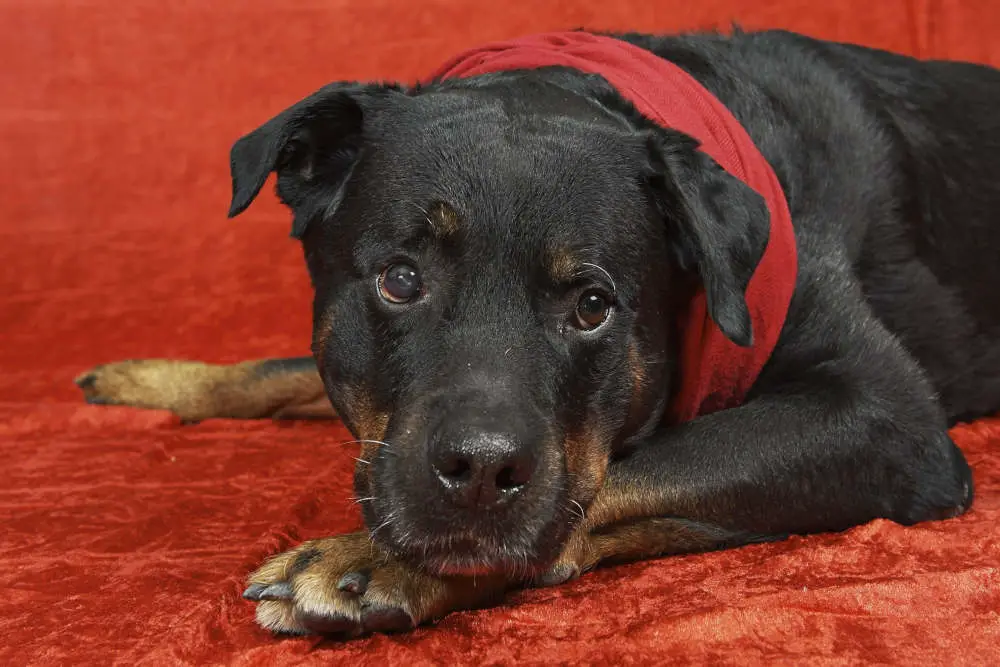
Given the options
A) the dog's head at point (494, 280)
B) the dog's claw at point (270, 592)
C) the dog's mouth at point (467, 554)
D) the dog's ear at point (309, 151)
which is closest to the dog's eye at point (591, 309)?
the dog's head at point (494, 280)

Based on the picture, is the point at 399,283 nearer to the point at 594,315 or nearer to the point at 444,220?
the point at 444,220

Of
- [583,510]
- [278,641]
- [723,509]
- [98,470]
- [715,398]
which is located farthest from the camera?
[98,470]

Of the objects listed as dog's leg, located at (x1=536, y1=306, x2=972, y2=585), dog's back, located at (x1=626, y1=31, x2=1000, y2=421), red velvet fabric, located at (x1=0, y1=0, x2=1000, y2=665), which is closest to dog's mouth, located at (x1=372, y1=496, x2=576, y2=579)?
red velvet fabric, located at (x1=0, y1=0, x2=1000, y2=665)

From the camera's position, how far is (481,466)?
180 cm

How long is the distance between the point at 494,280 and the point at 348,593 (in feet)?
2.10

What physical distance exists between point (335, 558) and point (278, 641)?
0.58 ft

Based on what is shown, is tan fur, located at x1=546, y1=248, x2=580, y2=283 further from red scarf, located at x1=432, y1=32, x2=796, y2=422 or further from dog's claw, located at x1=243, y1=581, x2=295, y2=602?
dog's claw, located at x1=243, y1=581, x2=295, y2=602

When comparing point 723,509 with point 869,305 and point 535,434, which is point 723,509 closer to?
point 535,434

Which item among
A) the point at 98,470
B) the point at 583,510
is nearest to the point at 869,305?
the point at 583,510

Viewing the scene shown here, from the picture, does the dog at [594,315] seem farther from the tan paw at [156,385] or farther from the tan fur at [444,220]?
the tan paw at [156,385]

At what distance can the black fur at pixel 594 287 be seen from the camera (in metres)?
1.96

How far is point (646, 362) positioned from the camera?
2328 millimetres

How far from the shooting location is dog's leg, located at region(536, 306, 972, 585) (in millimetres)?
2277

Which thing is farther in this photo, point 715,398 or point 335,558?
point 715,398
